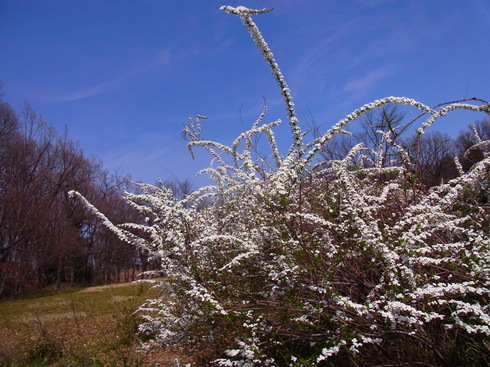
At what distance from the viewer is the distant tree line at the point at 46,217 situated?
24.0 m

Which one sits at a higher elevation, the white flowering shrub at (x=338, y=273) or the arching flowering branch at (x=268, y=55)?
the arching flowering branch at (x=268, y=55)

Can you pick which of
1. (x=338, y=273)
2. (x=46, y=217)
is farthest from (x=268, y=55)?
(x=46, y=217)

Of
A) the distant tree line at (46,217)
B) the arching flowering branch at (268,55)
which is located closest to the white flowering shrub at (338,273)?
the arching flowering branch at (268,55)

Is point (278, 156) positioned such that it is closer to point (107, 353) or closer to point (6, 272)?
point (107, 353)

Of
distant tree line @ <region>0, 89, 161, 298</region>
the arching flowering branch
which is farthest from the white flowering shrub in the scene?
distant tree line @ <region>0, 89, 161, 298</region>

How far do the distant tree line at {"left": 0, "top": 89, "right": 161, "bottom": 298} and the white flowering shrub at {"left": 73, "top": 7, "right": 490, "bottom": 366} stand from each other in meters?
18.7

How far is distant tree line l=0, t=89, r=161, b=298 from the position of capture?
24.0 meters

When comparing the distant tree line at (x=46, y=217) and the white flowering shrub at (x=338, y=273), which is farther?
the distant tree line at (x=46, y=217)

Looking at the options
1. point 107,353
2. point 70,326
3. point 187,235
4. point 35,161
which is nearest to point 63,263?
point 35,161

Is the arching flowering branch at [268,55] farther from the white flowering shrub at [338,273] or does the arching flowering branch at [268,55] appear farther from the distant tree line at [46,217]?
the distant tree line at [46,217]

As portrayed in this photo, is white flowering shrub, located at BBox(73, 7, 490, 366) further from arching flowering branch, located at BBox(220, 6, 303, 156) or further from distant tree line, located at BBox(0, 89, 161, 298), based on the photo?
distant tree line, located at BBox(0, 89, 161, 298)

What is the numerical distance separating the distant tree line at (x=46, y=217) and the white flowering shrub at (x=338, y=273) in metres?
18.7

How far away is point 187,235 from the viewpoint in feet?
11.0

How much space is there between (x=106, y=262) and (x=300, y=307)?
3793 cm
